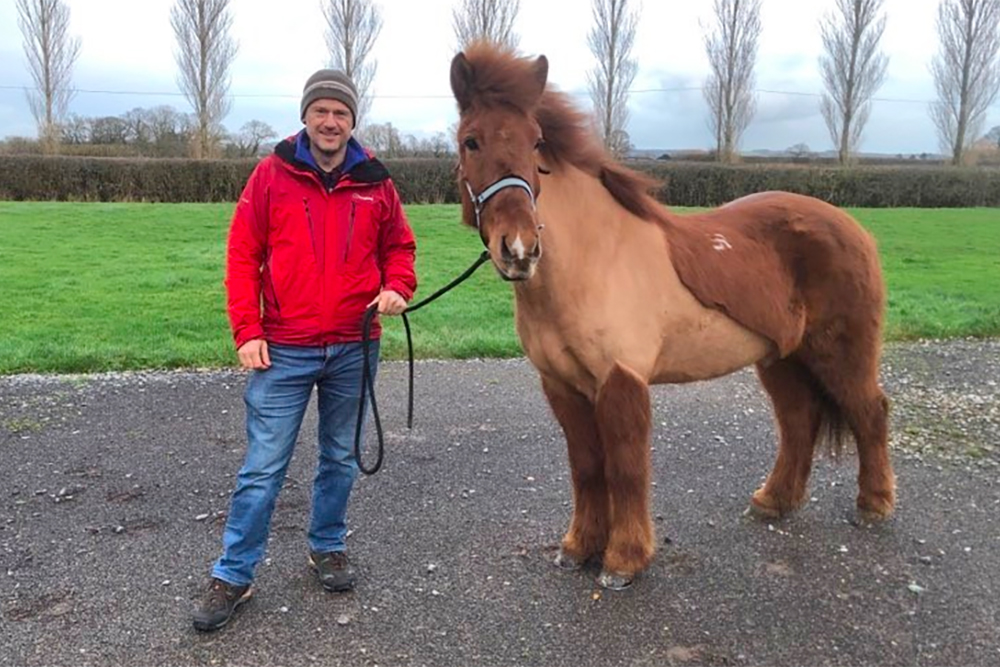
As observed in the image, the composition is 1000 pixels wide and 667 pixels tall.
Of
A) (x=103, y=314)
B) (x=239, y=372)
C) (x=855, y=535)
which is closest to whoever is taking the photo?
(x=855, y=535)

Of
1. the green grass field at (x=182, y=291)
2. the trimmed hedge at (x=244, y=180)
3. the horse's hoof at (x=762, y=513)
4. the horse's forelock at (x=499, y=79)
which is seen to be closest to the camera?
the horse's forelock at (x=499, y=79)

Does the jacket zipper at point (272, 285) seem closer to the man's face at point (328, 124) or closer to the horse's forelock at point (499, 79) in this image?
the man's face at point (328, 124)

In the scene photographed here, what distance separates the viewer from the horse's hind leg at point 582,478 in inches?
133

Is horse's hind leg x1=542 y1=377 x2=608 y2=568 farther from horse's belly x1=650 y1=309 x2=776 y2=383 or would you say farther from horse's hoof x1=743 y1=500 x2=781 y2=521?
horse's hoof x1=743 y1=500 x2=781 y2=521

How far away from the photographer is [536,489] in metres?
4.39

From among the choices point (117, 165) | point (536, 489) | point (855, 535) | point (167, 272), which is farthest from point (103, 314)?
point (117, 165)

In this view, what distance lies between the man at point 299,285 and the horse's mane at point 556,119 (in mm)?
597

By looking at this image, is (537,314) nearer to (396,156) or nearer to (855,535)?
(855,535)

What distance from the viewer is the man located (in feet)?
9.70

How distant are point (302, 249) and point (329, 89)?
0.61 metres

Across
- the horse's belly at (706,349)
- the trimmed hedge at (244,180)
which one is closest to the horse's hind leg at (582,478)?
the horse's belly at (706,349)

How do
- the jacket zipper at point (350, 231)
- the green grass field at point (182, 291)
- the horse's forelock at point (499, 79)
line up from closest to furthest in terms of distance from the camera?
the horse's forelock at point (499, 79)
the jacket zipper at point (350, 231)
the green grass field at point (182, 291)

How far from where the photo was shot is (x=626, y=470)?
10.4 ft

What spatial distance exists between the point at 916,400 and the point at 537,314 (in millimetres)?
4310
